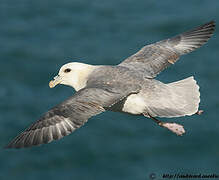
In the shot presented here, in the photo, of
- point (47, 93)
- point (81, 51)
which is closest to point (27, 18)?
point (81, 51)

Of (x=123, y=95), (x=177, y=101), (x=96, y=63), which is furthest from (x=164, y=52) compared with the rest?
(x=96, y=63)

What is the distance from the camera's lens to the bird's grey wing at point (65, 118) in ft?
23.3

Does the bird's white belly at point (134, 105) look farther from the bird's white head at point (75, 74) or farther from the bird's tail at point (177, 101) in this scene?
the bird's white head at point (75, 74)

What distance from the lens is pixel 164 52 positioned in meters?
8.88

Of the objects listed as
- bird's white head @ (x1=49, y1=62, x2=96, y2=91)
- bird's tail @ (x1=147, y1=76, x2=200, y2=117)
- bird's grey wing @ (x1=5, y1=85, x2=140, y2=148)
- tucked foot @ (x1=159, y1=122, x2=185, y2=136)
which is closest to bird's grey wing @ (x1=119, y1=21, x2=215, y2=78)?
bird's tail @ (x1=147, y1=76, x2=200, y2=117)

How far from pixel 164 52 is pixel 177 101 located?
1.27 meters

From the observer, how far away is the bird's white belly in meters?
7.69

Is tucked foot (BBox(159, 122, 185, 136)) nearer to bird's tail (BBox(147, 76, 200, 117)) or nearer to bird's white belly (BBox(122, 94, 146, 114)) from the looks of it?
bird's tail (BBox(147, 76, 200, 117))

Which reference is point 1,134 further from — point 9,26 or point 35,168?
point 9,26

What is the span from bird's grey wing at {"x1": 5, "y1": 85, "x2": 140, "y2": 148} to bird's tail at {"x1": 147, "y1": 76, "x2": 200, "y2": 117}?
58 cm

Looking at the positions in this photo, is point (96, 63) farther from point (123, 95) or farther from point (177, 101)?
point (123, 95)

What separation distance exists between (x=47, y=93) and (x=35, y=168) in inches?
77.5

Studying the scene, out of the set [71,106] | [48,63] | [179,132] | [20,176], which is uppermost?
[71,106]

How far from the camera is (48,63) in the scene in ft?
53.6
